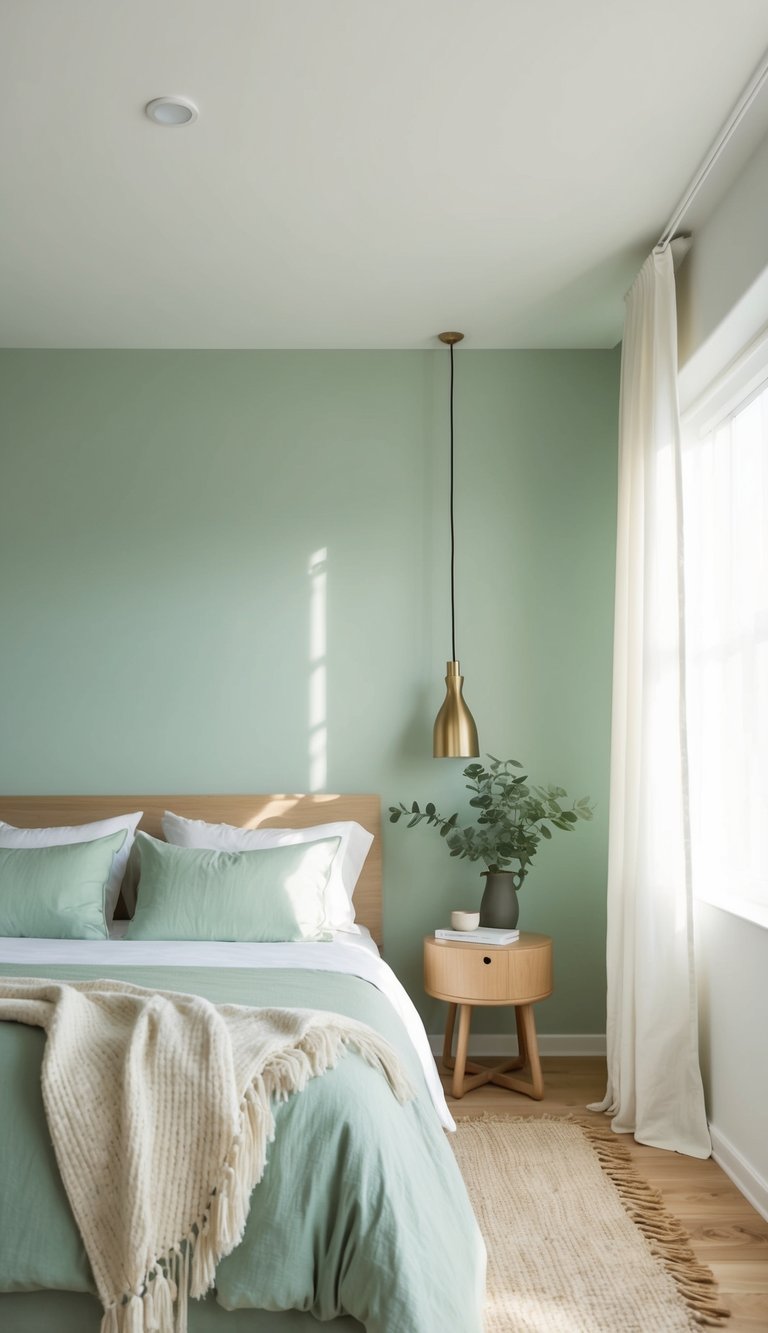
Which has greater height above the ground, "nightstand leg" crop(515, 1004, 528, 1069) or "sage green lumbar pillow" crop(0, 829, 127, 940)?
"sage green lumbar pillow" crop(0, 829, 127, 940)

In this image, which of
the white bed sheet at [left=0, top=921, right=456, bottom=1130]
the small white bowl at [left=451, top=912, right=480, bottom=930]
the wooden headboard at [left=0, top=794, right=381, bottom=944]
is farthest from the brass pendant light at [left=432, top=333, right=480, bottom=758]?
the white bed sheet at [left=0, top=921, right=456, bottom=1130]

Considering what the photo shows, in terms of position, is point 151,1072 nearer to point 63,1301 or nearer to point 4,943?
point 63,1301

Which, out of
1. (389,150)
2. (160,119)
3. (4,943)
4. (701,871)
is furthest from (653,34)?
(4,943)

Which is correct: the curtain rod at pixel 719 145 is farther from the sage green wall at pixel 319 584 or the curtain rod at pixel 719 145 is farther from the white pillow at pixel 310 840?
the white pillow at pixel 310 840

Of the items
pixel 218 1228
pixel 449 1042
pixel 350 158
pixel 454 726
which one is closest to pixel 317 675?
pixel 454 726

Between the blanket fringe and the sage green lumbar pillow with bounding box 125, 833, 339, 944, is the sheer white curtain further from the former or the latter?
the blanket fringe

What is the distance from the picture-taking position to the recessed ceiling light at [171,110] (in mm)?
2520

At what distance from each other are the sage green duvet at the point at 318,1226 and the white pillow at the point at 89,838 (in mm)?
1644

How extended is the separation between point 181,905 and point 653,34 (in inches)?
105

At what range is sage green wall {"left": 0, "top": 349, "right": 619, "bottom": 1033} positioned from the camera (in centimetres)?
404

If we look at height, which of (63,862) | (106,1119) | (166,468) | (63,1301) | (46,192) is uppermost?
(46,192)

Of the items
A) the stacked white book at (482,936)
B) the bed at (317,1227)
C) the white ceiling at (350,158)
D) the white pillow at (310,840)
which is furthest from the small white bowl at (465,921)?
the white ceiling at (350,158)

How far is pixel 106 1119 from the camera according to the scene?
5.91ft

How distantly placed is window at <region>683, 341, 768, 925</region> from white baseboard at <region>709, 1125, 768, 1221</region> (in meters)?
0.66
